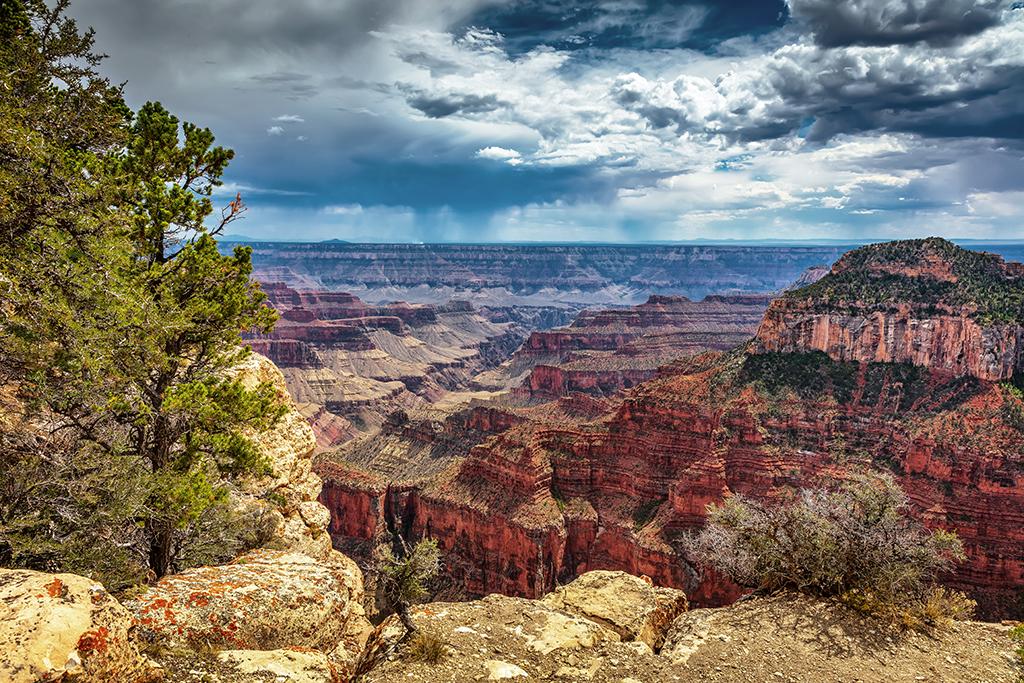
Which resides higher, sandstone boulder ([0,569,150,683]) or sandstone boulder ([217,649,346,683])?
sandstone boulder ([0,569,150,683])

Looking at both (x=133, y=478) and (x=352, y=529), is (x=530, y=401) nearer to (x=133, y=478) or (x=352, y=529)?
(x=352, y=529)

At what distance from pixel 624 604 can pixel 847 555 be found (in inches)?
270

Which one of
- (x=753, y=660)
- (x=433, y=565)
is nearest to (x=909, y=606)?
(x=753, y=660)

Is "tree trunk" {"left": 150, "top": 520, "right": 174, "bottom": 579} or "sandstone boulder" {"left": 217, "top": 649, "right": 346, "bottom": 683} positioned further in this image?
"tree trunk" {"left": 150, "top": 520, "right": 174, "bottom": 579}

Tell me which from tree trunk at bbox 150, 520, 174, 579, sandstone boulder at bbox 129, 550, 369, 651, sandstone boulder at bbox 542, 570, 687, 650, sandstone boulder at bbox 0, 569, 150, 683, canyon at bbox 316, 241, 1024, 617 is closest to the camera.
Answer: sandstone boulder at bbox 0, 569, 150, 683

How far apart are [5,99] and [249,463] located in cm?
926

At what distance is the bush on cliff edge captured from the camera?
1579 cm

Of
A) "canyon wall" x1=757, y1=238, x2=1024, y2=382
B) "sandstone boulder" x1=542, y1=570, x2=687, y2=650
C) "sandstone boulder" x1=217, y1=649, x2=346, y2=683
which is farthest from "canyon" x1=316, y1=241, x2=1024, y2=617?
"sandstone boulder" x1=217, y1=649, x2=346, y2=683

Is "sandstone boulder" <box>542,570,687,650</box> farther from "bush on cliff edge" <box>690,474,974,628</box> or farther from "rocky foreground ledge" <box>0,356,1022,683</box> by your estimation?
"bush on cliff edge" <box>690,474,974,628</box>

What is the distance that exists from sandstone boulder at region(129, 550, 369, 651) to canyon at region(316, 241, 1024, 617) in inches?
1344

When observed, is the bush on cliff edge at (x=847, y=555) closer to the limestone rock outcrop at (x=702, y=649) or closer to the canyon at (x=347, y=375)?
the limestone rock outcrop at (x=702, y=649)

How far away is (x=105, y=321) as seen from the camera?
11664mm

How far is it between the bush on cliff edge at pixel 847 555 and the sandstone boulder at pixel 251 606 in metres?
13.1

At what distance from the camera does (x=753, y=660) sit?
13258 mm
